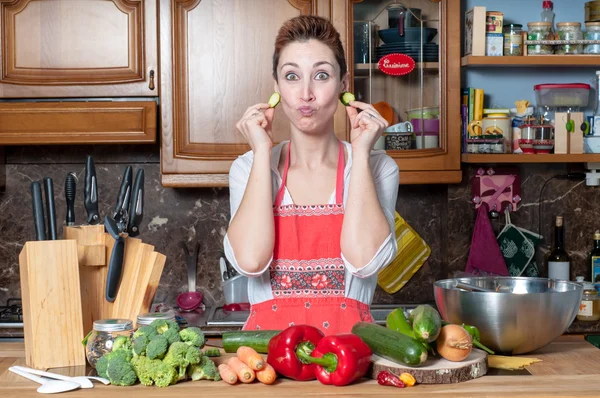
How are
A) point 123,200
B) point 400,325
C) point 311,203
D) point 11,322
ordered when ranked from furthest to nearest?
1. point 11,322
2. point 311,203
3. point 123,200
4. point 400,325

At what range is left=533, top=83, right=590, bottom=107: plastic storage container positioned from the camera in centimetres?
319

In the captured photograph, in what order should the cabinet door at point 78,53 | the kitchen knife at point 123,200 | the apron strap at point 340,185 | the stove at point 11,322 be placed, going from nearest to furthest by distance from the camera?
1. the kitchen knife at point 123,200
2. the apron strap at point 340,185
3. the stove at point 11,322
4. the cabinet door at point 78,53

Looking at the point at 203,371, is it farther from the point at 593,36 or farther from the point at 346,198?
the point at 593,36

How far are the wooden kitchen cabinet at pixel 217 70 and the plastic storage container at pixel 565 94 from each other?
408 mm

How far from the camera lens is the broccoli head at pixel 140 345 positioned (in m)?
1.47

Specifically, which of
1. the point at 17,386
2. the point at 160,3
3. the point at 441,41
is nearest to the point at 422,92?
the point at 441,41

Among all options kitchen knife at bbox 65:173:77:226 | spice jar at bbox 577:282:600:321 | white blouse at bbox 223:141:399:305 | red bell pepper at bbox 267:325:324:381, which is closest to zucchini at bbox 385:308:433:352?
red bell pepper at bbox 267:325:324:381

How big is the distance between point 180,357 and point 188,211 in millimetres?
2005

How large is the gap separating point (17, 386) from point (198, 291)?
1930 mm

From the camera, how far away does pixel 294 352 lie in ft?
4.80

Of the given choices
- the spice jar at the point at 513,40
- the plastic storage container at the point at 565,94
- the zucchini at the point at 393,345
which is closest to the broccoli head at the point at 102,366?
the zucchini at the point at 393,345

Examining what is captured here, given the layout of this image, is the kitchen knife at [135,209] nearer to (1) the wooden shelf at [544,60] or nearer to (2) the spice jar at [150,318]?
(2) the spice jar at [150,318]

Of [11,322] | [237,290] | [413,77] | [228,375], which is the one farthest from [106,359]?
[413,77]

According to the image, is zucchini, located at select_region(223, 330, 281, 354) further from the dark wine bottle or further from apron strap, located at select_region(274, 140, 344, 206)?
the dark wine bottle
